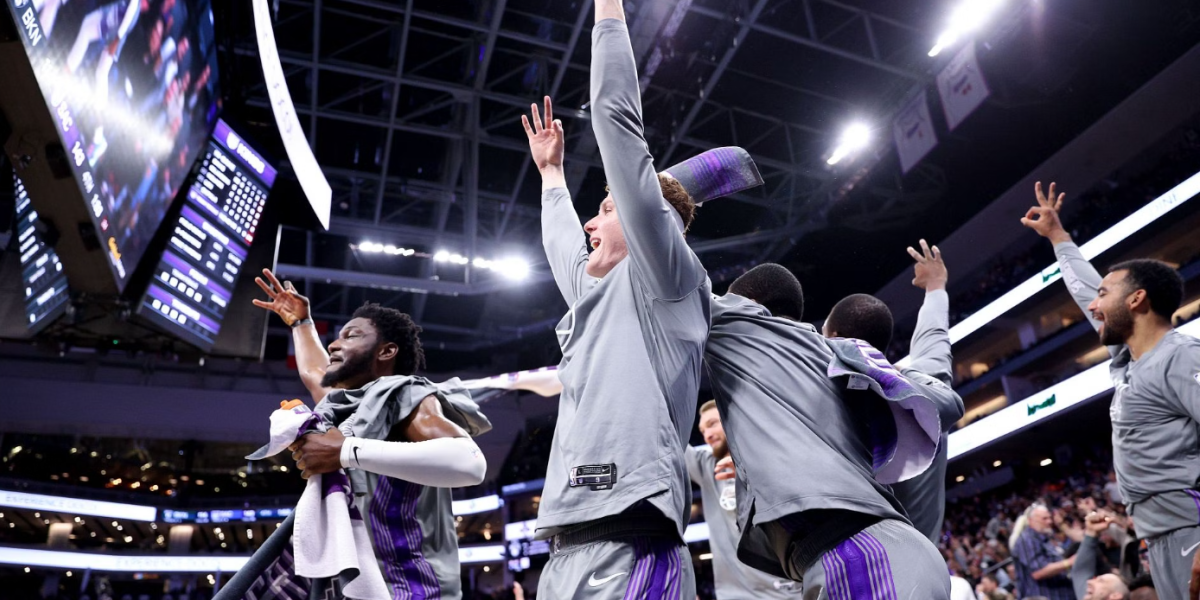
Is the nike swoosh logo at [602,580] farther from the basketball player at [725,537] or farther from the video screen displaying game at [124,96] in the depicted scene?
the video screen displaying game at [124,96]

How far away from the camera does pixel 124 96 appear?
5.14 metres

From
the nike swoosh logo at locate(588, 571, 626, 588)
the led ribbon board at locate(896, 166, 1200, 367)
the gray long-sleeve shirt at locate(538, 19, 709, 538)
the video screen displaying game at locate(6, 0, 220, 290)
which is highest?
the led ribbon board at locate(896, 166, 1200, 367)

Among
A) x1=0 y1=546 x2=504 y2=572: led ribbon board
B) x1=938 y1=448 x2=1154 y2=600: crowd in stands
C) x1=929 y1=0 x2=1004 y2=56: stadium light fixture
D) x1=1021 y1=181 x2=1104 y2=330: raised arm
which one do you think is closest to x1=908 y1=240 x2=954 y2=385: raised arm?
x1=1021 y1=181 x2=1104 y2=330: raised arm

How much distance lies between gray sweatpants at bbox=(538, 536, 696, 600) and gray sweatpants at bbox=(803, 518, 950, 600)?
28cm

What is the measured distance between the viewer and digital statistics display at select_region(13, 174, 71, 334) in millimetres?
5845

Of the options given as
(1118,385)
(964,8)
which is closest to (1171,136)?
(964,8)

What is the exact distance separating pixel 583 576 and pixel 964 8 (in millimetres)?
10765

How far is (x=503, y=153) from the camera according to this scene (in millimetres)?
13281

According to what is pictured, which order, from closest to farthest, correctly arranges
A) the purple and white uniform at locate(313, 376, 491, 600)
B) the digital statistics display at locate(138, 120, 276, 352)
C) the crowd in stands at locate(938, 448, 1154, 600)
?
the purple and white uniform at locate(313, 376, 491, 600), the crowd in stands at locate(938, 448, 1154, 600), the digital statistics display at locate(138, 120, 276, 352)

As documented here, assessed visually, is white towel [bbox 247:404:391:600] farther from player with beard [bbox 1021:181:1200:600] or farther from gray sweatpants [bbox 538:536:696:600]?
player with beard [bbox 1021:181:1200:600]

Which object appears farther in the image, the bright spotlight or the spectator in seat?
the bright spotlight

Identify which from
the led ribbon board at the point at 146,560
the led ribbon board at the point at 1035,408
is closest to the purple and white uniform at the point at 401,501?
the led ribbon board at the point at 1035,408

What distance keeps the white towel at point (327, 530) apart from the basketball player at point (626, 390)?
1.52 ft

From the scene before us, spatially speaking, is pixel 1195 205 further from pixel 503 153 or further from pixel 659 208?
pixel 659 208
